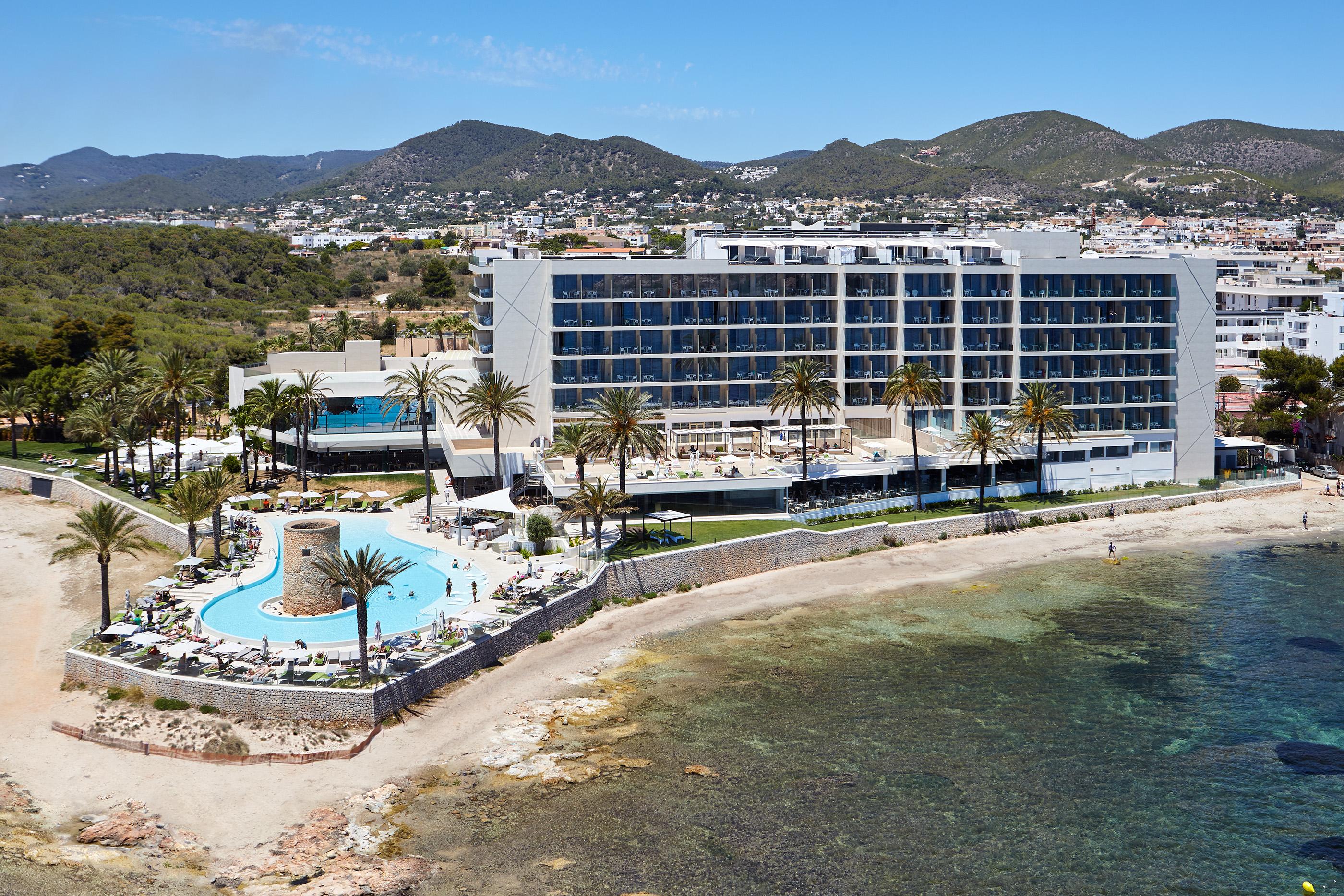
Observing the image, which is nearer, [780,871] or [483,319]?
[780,871]

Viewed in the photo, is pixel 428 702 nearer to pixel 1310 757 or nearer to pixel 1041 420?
pixel 1310 757

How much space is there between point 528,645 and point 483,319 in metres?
33.1

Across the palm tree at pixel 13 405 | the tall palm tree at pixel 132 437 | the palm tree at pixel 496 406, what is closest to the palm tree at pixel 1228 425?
the palm tree at pixel 496 406

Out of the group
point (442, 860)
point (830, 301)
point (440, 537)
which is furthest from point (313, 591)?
point (830, 301)

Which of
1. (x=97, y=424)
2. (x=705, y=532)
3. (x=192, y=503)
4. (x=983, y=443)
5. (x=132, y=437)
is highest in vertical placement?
(x=97, y=424)

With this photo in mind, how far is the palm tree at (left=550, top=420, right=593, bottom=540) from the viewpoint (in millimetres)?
63719

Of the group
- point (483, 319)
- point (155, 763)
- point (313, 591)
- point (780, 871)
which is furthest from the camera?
point (483, 319)

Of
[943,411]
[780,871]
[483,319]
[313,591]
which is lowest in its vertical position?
[780,871]

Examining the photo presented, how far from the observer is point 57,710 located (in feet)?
145

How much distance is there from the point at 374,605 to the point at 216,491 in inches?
551

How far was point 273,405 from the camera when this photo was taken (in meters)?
76.6

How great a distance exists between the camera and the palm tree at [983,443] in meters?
72.1

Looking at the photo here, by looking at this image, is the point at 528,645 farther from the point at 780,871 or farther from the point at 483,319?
the point at 483,319

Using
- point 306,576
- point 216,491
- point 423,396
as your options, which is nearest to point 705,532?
point 423,396
